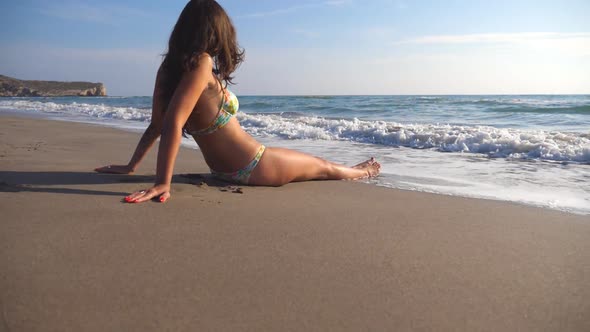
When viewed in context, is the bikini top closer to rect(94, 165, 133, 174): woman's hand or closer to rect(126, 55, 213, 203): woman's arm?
rect(126, 55, 213, 203): woman's arm

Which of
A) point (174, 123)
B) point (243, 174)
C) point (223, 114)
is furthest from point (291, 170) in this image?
point (174, 123)

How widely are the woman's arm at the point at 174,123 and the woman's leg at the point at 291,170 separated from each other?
774mm

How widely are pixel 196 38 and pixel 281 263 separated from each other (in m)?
1.68

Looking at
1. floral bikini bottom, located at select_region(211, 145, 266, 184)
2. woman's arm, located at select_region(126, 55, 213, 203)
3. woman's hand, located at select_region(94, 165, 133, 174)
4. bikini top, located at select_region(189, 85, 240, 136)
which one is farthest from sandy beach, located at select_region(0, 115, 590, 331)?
woman's hand, located at select_region(94, 165, 133, 174)

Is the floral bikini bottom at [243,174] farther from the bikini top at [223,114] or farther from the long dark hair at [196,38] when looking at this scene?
the long dark hair at [196,38]

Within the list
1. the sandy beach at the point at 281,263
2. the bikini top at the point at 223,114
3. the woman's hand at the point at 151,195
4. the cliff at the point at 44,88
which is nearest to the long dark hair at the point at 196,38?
the bikini top at the point at 223,114

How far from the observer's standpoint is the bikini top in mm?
3053

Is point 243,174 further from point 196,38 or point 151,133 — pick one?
point 196,38

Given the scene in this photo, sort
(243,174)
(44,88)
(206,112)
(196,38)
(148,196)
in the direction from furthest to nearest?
(44,88) → (243,174) → (206,112) → (196,38) → (148,196)

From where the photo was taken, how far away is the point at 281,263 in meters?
1.81

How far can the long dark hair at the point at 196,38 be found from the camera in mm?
2799

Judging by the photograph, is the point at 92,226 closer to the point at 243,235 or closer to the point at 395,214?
the point at 243,235

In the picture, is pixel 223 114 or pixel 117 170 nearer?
pixel 223 114

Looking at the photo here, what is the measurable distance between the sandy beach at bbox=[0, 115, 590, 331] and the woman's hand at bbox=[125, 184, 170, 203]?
0.17 ft
